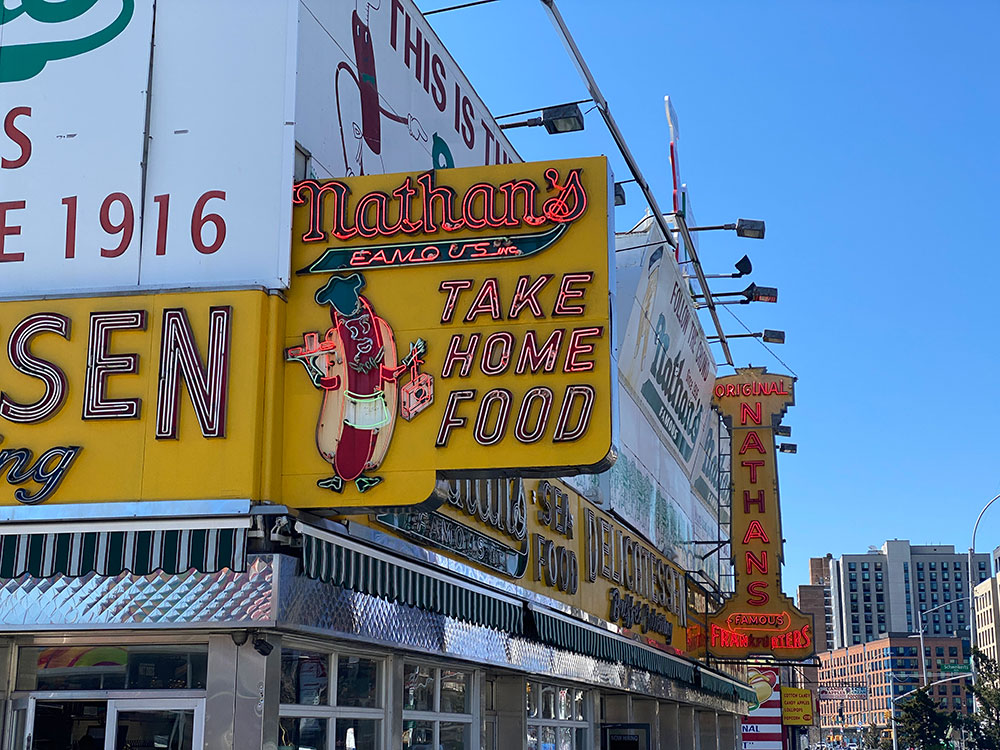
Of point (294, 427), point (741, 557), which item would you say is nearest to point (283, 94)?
point (294, 427)

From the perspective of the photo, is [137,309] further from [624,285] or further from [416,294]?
[624,285]

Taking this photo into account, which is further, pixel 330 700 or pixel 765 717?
pixel 765 717

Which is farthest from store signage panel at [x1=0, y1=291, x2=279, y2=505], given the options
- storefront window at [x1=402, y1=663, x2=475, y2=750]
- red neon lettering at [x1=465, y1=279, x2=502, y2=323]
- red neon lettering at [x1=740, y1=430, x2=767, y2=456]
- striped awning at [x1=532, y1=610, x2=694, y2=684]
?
red neon lettering at [x1=740, y1=430, x2=767, y2=456]

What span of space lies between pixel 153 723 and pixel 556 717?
876 cm

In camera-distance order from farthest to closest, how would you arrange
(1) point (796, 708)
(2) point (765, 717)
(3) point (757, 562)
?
(1) point (796, 708) → (2) point (765, 717) → (3) point (757, 562)

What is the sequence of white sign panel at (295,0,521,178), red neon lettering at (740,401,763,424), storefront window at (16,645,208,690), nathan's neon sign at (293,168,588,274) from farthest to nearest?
1. red neon lettering at (740,401,763,424)
2. white sign panel at (295,0,521,178)
3. nathan's neon sign at (293,168,588,274)
4. storefront window at (16,645,208,690)

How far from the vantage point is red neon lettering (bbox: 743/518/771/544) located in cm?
2559

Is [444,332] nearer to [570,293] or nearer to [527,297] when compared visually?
[527,297]

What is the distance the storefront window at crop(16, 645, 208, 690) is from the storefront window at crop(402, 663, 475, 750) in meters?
2.82

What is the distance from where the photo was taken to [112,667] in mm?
8312

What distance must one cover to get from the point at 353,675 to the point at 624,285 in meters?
10.6

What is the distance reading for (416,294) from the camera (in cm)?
848

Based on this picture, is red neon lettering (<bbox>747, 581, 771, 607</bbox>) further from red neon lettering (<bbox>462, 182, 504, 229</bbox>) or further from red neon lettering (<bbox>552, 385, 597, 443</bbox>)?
red neon lettering (<bbox>462, 182, 504, 229</bbox>)

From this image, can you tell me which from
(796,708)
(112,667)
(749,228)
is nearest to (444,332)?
(112,667)
